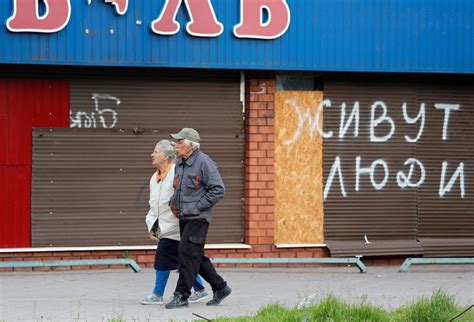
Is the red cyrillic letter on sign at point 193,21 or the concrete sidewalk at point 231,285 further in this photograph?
the red cyrillic letter on sign at point 193,21

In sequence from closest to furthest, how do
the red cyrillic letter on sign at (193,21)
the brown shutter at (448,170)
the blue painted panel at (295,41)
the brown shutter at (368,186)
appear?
the blue painted panel at (295,41) < the red cyrillic letter on sign at (193,21) < the brown shutter at (368,186) < the brown shutter at (448,170)

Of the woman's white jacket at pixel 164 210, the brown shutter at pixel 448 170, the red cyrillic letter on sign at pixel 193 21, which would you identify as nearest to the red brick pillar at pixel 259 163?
the red cyrillic letter on sign at pixel 193 21

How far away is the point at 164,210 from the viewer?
11.5m

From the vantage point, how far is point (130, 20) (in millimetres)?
14328

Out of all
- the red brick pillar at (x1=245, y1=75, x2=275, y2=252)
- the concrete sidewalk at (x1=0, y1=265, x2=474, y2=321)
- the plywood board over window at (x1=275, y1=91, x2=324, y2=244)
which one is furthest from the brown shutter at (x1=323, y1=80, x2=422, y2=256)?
the red brick pillar at (x1=245, y1=75, x2=275, y2=252)

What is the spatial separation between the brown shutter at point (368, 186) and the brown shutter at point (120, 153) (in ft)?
4.45

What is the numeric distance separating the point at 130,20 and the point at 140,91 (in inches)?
40.7

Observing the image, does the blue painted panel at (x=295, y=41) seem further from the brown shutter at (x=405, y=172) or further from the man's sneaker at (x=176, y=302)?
the man's sneaker at (x=176, y=302)

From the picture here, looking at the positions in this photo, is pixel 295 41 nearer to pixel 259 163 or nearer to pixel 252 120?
pixel 252 120

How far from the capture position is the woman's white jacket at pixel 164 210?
11430mm

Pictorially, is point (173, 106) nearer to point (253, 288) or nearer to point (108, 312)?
point (253, 288)

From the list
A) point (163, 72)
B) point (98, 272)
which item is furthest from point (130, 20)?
point (98, 272)

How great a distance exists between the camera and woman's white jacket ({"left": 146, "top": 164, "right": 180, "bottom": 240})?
11430 mm

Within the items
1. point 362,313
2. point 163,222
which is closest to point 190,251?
point 163,222
